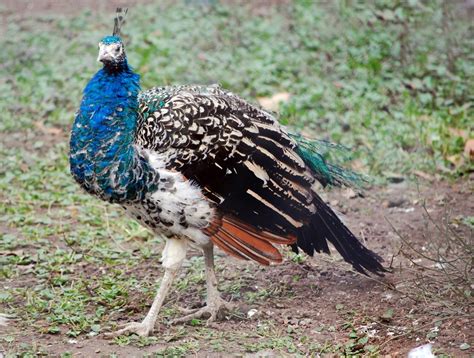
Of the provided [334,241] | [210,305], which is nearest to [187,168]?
[210,305]

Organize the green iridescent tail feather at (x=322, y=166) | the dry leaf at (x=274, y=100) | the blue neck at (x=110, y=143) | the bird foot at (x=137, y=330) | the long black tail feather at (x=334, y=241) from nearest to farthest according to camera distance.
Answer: the blue neck at (x=110, y=143)
the bird foot at (x=137, y=330)
the long black tail feather at (x=334, y=241)
the green iridescent tail feather at (x=322, y=166)
the dry leaf at (x=274, y=100)

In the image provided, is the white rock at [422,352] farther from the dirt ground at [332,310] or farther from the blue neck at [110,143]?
the blue neck at [110,143]

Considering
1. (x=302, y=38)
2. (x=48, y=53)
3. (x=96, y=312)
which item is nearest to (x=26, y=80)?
(x=48, y=53)

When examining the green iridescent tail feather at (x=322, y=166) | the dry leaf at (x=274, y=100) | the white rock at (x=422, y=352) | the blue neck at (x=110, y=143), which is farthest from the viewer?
the dry leaf at (x=274, y=100)

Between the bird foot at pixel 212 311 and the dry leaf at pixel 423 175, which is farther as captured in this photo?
the dry leaf at pixel 423 175

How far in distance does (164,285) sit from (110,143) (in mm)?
869

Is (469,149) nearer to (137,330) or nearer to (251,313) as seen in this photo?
(251,313)

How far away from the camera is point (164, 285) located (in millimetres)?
4812

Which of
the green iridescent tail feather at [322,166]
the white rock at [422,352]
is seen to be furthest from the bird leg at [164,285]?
the white rock at [422,352]

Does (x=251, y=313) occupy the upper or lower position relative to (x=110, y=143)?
lower

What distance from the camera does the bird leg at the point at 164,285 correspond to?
15.4 ft

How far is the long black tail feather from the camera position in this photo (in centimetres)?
517

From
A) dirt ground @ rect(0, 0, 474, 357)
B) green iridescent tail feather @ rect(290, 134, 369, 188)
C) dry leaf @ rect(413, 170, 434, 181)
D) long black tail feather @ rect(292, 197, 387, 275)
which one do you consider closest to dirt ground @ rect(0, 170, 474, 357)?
dirt ground @ rect(0, 0, 474, 357)

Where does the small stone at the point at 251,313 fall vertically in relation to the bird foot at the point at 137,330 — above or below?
below
